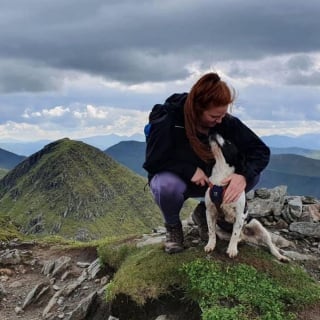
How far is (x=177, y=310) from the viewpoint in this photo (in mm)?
7547

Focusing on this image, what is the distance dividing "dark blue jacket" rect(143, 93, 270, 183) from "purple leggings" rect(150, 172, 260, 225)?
126 millimetres

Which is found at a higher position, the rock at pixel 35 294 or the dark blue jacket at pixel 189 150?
the dark blue jacket at pixel 189 150

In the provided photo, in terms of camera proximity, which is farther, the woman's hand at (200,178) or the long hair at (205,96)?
the woman's hand at (200,178)

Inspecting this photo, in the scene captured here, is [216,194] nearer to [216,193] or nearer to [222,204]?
[216,193]

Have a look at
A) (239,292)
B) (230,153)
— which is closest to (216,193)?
(230,153)

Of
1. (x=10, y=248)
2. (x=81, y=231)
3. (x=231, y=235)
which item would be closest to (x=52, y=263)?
(x=10, y=248)

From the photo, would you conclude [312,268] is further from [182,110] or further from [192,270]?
[182,110]

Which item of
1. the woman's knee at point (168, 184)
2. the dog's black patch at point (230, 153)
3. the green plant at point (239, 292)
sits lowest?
the green plant at point (239, 292)

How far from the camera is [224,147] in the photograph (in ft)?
25.0

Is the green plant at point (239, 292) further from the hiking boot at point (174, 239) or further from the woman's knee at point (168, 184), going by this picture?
the woman's knee at point (168, 184)

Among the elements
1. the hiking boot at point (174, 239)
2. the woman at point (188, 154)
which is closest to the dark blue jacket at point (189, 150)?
the woman at point (188, 154)

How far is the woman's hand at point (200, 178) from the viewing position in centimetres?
788

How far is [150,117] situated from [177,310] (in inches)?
117

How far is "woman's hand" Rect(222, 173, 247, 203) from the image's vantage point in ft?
25.0
